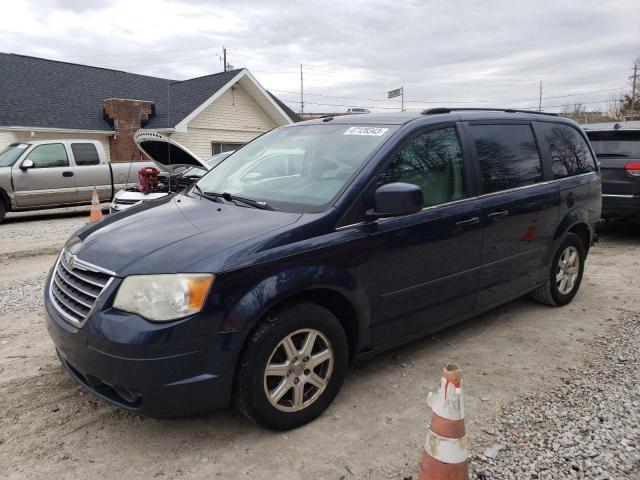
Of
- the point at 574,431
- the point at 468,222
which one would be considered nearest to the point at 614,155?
the point at 468,222

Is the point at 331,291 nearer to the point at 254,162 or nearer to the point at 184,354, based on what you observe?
the point at 184,354

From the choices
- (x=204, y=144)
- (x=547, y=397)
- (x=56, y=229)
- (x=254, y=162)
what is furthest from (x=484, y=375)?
(x=204, y=144)

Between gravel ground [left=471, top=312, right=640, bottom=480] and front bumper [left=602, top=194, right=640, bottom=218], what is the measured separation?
4793mm

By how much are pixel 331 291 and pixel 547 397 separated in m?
1.65

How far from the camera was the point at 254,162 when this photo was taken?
4.05 metres

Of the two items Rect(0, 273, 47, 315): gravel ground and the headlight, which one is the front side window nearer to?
the headlight

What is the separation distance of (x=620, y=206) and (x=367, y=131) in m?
6.10

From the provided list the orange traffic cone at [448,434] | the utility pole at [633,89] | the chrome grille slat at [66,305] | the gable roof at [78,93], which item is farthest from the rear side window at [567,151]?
the utility pole at [633,89]

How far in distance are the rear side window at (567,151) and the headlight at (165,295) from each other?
361cm

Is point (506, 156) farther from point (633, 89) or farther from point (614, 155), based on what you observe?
point (633, 89)

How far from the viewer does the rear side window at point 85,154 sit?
12281 mm

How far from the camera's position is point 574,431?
2.96 meters

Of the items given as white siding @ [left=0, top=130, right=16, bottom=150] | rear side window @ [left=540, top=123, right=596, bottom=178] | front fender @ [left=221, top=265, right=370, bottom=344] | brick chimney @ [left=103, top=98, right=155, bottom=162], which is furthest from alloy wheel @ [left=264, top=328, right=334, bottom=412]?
brick chimney @ [left=103, top=98, right=155, bottom=162]

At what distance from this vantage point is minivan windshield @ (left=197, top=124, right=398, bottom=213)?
327cm
